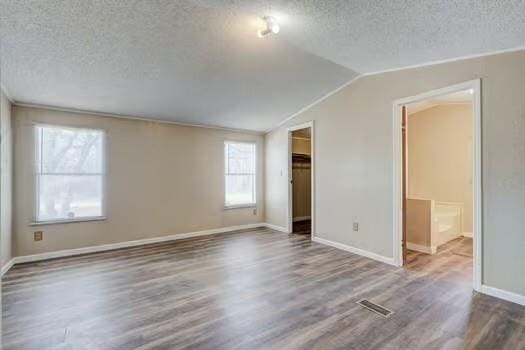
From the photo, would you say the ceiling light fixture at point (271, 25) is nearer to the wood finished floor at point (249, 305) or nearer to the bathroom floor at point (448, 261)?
the wood finished floor at point (249, 305)

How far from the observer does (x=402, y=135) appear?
3.83 m

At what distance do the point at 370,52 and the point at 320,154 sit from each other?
2.05m

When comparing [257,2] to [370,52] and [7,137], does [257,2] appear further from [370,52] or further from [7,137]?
[7,137]

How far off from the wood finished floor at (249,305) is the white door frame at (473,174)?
30 centimetres

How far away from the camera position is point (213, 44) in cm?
304

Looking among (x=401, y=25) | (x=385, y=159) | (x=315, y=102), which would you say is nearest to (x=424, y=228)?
(x=385, y=159)

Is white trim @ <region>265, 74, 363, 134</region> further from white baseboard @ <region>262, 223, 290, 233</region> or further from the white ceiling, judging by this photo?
white baseboard @ <region>262, 223, 290, 233</region>

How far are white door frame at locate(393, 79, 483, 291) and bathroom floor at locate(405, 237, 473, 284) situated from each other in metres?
0.28

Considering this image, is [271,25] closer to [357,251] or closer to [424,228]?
[357,251]

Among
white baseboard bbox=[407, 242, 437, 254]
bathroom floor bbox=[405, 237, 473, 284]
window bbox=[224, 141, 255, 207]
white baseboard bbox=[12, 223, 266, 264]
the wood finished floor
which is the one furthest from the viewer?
window bbox=[224, 141, 255, 207]

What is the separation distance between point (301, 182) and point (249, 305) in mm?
4860

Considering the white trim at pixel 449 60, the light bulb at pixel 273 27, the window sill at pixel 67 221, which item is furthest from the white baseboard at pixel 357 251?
the window sill at pixel 67 221

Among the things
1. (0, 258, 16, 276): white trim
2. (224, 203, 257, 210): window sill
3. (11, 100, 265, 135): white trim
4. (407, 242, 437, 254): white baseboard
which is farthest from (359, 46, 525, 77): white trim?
(0, 258, 16, 276): white trim

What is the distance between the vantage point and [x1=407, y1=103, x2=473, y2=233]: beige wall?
5523 mm
